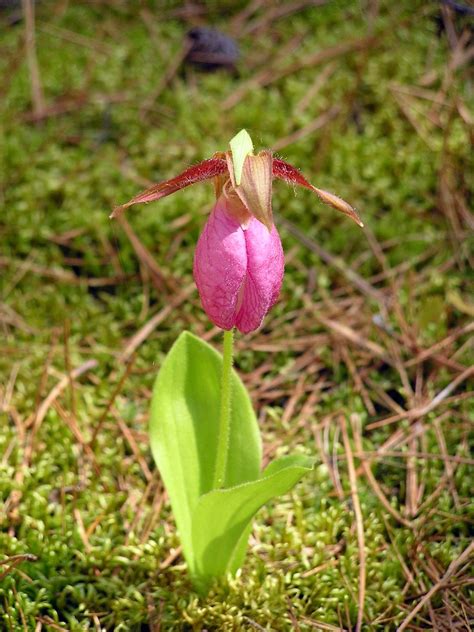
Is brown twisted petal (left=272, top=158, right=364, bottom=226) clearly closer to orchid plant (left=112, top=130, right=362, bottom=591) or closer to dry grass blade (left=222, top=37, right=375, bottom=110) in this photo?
orchid plant (left=112, top=130, right=362, bottom=591)

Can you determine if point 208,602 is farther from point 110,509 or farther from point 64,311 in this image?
point 64,311

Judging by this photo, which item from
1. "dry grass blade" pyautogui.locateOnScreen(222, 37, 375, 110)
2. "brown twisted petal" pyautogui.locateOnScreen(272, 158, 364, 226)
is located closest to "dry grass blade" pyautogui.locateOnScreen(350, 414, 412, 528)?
"brown twisted petal" pyautogui.locateOnScreen(272, 158, 364, 226)

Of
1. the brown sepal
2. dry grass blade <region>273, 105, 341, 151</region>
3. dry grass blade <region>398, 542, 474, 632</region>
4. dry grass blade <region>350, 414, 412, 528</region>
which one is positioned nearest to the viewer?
the brown sepal

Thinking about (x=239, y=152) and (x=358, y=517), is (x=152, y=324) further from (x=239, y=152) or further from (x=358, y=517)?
(x=239, y=152)

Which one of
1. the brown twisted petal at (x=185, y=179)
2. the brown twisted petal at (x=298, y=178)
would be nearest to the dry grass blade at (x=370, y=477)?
the brown twisted petal at (x=298, y=178)

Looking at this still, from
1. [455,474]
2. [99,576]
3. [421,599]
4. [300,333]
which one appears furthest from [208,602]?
[300,333]

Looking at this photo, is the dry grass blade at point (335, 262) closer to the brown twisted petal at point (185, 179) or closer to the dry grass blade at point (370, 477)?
the dry grass blade at point (370, 477)
